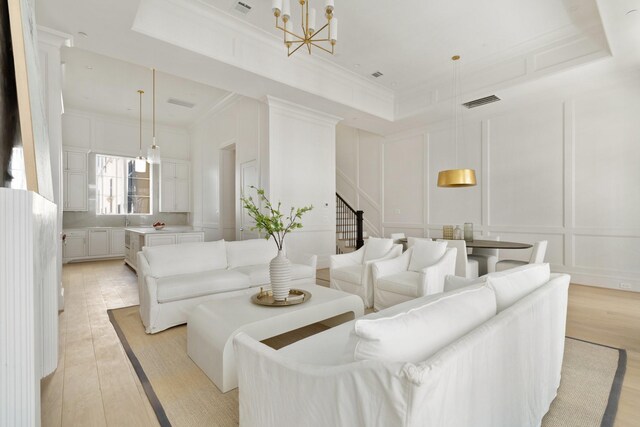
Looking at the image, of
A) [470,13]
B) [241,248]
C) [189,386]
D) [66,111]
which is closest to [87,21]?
[241,248]

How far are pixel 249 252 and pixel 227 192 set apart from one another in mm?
3896

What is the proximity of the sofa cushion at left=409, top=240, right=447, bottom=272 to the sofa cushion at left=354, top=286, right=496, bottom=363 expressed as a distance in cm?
223

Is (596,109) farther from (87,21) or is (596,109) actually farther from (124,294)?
(124,294)

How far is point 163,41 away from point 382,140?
5.34m

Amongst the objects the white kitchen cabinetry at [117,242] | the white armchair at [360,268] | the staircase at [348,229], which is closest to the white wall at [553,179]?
the staircase at [348,229]

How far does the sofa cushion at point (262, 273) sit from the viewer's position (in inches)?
139

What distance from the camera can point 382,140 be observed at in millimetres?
7559

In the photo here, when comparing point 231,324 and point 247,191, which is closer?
point 231,324

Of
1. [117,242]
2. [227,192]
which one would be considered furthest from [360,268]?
[117,242]

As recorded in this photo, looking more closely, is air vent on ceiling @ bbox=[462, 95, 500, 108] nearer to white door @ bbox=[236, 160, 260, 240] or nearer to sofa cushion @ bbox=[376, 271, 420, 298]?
sofa cushion @ bbox=[376, 271, 420, 298]

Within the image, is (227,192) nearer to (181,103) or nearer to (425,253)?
(181,103)

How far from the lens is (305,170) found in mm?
5898

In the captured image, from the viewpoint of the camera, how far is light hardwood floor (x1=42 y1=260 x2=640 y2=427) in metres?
1.75

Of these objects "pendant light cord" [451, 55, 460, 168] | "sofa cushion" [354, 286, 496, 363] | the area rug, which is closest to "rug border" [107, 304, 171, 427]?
the area rug
